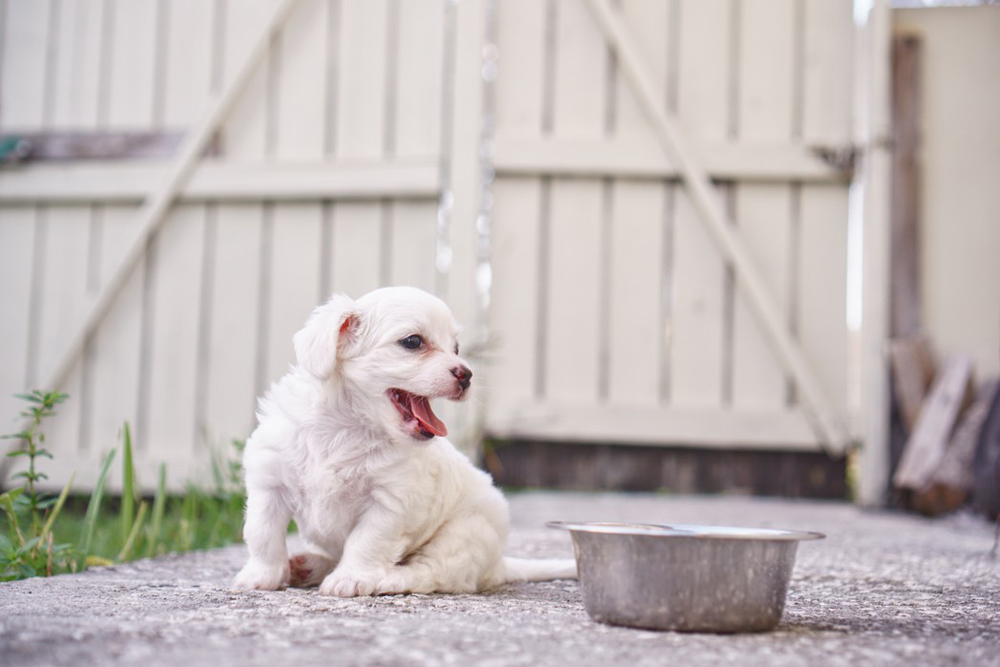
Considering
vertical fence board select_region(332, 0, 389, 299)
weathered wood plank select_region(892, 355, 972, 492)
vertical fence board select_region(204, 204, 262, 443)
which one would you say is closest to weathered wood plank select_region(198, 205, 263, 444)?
vertical fence board select_region(204, 204, 262, 443)

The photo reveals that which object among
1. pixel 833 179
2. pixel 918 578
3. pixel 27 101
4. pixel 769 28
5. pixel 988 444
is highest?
pixel 769 28

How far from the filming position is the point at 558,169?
5363 mm

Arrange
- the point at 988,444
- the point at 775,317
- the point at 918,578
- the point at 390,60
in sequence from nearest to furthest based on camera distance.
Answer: the point at 918,578 < the point at 988,444 < the point at 775,317 < the point at 390,60

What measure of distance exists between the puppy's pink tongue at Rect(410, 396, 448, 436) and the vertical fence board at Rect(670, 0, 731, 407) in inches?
112

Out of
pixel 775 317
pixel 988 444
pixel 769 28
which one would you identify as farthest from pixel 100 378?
pixel 988 444

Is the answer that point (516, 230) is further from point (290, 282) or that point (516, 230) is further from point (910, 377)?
point (910, 377)

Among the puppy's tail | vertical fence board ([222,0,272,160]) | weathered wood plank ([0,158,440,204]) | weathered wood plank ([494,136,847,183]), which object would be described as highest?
vertical fence board ([222,0,272,160])

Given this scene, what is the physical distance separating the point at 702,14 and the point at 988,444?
2.60m

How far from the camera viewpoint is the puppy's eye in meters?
2.52

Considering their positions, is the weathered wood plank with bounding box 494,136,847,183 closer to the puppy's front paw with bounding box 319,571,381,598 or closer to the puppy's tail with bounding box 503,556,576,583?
Result: the puppy's tail with bounding box 503,556,576,583

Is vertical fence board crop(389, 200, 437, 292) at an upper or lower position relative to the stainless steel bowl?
upper

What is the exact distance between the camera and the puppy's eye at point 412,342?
2.52m

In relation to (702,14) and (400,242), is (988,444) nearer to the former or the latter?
(702,14)

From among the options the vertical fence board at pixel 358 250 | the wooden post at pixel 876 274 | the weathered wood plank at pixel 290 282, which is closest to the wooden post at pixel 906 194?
the wooden post at pixel 876 274
